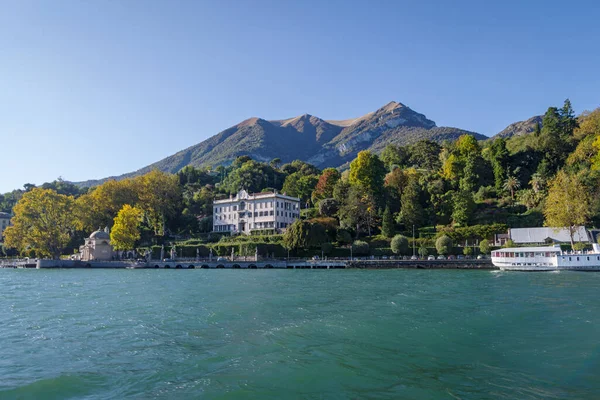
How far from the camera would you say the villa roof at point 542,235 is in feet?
211

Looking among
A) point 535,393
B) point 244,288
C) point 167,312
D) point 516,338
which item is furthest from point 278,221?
point 535,393

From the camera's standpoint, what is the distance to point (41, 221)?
262ft

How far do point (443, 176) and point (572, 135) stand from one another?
79.1 feet

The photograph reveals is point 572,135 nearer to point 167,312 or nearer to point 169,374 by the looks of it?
point 167,312

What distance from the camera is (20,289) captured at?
36.7m

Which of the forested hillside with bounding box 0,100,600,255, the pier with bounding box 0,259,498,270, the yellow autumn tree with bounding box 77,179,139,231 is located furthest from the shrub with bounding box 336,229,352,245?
the yellow autumn tree with bounding box 77,179,139,231

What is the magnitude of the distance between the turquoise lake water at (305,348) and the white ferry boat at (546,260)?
2783 centimetres

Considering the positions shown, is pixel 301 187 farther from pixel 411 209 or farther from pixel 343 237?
pixel 411 209

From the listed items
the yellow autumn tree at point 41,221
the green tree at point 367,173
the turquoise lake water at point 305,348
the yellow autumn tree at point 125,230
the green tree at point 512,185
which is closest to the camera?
the turquoise lake water at point 305,348

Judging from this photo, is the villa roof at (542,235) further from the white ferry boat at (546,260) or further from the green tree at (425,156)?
the green tree at (425,156)

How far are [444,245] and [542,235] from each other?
13734 millimetres

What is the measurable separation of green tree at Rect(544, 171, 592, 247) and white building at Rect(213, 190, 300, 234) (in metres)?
45.1

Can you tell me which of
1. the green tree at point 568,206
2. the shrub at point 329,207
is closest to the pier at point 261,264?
the green tree at point 568,206

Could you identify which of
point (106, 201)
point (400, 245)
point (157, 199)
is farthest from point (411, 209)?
point (106, 201)
